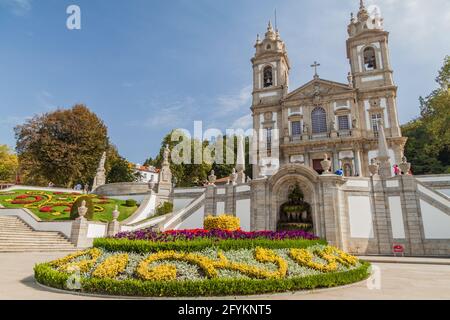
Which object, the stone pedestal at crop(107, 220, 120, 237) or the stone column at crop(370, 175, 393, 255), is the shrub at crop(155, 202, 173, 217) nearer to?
the stone pedestal at crop(107, 220, 120, 237)

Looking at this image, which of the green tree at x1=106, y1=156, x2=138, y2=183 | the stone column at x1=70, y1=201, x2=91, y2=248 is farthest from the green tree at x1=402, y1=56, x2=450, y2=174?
the green tree at x1=106, y1=156, x2=138, y2=183

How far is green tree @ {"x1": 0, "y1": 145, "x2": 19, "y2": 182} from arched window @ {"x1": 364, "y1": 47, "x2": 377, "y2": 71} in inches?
2375

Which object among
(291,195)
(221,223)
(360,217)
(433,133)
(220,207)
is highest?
(433,133)

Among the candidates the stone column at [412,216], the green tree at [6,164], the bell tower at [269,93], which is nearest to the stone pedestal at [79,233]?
the bell tower at [269,93]

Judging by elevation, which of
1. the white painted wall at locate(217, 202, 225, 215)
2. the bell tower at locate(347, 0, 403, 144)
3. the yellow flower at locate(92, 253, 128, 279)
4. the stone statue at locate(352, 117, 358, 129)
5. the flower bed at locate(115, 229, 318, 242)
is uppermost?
the bell tower at locate(347, 0, 403, 144)

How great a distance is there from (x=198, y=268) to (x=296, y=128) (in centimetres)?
2992

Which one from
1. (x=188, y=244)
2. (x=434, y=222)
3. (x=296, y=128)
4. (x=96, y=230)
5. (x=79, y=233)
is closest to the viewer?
(x=188, y=244)

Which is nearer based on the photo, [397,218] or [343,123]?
[397,218]

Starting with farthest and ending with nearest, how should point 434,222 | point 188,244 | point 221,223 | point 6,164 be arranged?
1. point 6,164
2. point 434,222
3. point 221,223
4. point 188,244

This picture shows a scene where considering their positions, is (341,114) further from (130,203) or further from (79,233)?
(79,233)

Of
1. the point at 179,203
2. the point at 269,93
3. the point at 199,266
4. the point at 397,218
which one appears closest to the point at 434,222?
the point at 397,218

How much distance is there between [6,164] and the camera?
52.1 m

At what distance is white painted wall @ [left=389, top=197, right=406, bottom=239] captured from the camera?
57.8ft
